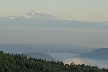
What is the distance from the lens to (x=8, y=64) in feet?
320

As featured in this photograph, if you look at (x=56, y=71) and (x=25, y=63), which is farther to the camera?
(x=25, y=63)

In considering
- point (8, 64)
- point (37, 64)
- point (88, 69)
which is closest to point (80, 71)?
point (88, 69)

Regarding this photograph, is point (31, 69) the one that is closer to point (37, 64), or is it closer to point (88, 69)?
point (37, 64)

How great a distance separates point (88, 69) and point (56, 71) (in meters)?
12.5

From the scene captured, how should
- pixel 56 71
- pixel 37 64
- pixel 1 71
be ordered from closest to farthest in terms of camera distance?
pixel 1 71 < pixel 56 71 < pixel 37 64

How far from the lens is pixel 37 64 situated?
103 metres

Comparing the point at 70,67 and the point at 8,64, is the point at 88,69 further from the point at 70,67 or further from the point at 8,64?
the point at 8,64

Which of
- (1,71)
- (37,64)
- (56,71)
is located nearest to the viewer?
(1,71)

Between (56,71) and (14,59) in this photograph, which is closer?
(56,71)

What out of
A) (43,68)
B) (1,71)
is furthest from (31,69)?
(1,71)

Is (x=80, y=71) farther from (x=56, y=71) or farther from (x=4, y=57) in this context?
(x=4, y=57)

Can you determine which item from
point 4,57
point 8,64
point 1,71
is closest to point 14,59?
point 4,57

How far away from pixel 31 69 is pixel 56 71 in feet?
21.4

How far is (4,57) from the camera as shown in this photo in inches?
4237
